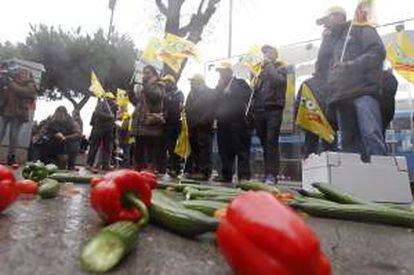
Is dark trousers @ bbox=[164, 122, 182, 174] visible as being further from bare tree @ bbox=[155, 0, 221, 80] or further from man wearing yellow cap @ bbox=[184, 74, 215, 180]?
bare tree @ bbox=[155, 0, 221, 80]

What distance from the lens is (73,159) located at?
42.2 feet

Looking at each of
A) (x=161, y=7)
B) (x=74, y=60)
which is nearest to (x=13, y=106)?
(x=161, y=7)

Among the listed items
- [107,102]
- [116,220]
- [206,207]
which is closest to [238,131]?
[107,102]

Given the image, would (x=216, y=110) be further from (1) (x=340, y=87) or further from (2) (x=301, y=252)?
(2) (x=301, y=252)

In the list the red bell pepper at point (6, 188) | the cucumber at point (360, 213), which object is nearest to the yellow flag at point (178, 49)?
the cucumber at point (360, 213)

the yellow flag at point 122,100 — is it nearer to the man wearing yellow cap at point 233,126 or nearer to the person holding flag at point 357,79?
the man wearing yellow cap at point 233,126

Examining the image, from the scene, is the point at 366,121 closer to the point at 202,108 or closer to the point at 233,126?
the point at 233,126

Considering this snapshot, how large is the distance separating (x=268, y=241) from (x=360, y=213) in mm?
2308

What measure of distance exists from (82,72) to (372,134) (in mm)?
33721

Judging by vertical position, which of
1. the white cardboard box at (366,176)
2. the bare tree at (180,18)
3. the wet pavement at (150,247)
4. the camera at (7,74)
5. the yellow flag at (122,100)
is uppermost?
the bare tree at (180,18)

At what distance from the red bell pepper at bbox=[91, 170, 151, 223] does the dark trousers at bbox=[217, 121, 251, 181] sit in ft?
22.4

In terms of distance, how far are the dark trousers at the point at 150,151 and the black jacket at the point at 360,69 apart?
4540 mm

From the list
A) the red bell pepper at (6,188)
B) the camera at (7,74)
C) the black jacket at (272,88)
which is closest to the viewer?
the red bell pepper at (6,188)

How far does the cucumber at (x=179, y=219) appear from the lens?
2211 mm
